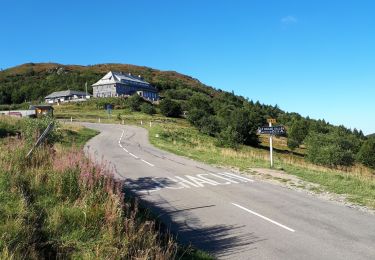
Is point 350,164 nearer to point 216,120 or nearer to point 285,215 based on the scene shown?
point 216,120

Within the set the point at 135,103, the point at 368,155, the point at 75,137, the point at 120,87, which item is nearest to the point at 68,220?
the point at 75,137

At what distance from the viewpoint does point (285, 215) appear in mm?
10641

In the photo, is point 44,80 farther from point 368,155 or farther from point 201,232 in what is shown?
point 201,232

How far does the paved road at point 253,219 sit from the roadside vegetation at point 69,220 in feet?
4.21

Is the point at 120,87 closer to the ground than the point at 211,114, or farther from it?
farther from it

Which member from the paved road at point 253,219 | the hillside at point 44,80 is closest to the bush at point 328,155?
the paved road at point 253,219

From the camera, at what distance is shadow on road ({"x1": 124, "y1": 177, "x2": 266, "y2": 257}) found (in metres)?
8.05

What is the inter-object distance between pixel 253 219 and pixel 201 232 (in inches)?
70.8

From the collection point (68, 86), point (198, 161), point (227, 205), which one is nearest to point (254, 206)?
point (227, 205)

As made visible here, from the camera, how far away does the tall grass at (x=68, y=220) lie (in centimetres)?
573

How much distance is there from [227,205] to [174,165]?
9355 mm

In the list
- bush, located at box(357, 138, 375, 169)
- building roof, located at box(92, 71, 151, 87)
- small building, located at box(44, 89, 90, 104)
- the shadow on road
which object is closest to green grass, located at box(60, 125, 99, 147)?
the shadow on road

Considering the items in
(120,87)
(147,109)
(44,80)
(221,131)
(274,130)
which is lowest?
(221,131)

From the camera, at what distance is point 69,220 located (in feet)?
21.9
